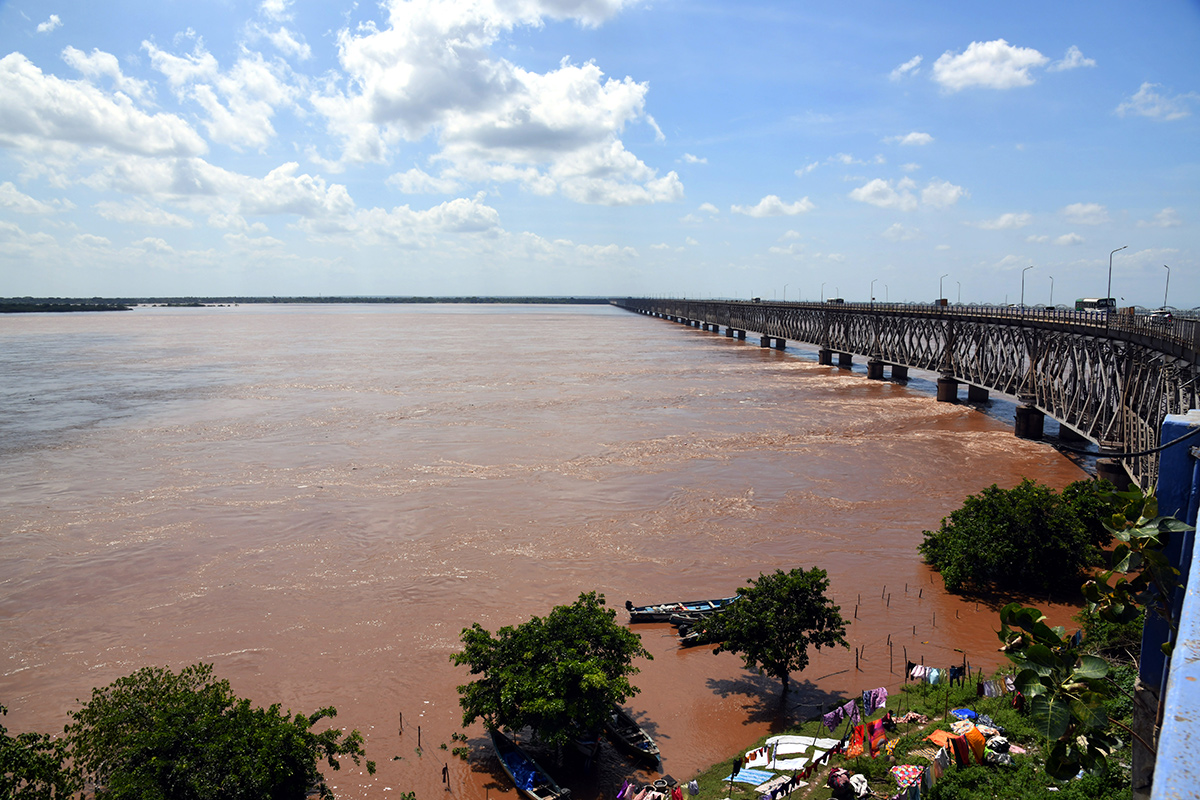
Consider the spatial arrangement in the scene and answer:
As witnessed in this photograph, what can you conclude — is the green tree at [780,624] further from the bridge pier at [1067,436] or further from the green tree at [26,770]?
the bridge pier at [1067,436]

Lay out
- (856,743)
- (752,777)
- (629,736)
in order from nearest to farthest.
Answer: (752,777), (856,743), (629,736)

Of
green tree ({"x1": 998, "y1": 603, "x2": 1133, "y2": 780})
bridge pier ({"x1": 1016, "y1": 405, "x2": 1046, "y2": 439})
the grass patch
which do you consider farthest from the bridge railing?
green tree ({"x1": 998, "y1": 603, "x2": 1133, "y2": 780})

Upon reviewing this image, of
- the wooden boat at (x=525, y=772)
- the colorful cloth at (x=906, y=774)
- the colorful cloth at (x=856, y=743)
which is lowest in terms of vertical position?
the wooden boat at (x=525, y=772)

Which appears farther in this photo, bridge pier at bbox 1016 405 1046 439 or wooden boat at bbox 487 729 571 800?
bridge pier at bbox 1016 405 1046 439

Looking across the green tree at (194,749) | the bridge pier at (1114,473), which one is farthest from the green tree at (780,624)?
the bridge pier at (1114,473)

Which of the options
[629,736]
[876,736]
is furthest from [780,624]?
[629,736]

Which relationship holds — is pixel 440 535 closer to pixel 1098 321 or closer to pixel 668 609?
pixel 668 609

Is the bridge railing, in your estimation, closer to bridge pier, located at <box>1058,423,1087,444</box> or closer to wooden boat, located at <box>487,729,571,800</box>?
bridge pier, located at <box>1058,423,1087,444</box>
